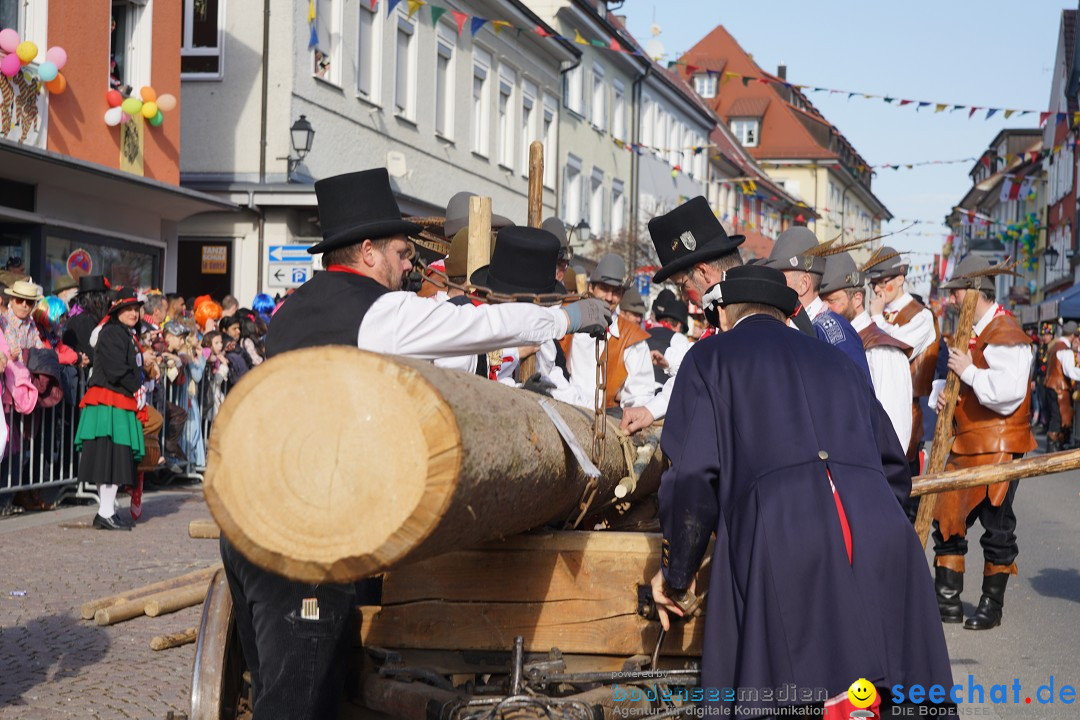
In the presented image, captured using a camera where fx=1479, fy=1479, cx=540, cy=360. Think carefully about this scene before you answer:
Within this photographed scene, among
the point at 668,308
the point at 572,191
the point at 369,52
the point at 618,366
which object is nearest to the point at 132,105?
the point at 668,308

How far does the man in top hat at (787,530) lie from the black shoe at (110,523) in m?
8.71

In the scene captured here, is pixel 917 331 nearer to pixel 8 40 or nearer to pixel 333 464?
pixel 333 464

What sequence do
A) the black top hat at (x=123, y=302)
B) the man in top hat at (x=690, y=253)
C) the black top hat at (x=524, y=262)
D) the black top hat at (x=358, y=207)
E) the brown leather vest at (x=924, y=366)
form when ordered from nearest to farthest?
1. the black top hat at (x=358, y=207)
2. the man in top hat at (x=690, y=253)
3. the black top hat at (x=524, y=262)
4. the brown leather vest at (x=924, y=366)
5. the black top hat at (x=123, y=302)

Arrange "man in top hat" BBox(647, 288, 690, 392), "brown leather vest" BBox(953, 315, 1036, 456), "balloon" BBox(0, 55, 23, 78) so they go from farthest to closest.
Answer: "balloon" BBox(0, 55, 23, 78), "man in top hat" BBox(647, 288, 690, 392), "brown leather vest" BBox(953, 315, 1036, 456)

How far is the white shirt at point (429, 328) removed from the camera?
4.04 meters

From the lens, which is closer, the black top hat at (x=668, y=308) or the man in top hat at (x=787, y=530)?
the man in top hat at (x=787, y=530)

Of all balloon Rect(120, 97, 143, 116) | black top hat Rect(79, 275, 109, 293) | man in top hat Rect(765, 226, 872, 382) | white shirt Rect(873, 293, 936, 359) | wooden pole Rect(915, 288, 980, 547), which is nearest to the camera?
man in top hat Rect(765, 226, 872, 382)

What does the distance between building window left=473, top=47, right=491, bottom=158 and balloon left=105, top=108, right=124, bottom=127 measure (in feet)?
45.4

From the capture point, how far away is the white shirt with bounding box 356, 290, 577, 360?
13.3 ft

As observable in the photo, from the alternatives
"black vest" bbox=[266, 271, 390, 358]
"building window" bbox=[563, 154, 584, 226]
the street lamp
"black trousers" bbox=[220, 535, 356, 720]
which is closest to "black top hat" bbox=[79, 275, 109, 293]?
the street lamp

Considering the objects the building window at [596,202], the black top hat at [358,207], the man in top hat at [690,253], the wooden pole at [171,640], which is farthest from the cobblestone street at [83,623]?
the building window at [596,202]

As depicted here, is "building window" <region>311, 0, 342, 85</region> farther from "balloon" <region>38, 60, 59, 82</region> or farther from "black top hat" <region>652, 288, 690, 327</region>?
"black top hat" <region>652, 288, 690, 327</region>

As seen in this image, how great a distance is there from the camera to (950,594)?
28.9 ft

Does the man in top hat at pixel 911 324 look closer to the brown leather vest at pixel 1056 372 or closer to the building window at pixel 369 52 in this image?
the brown leather vest at pixel 1056 372
